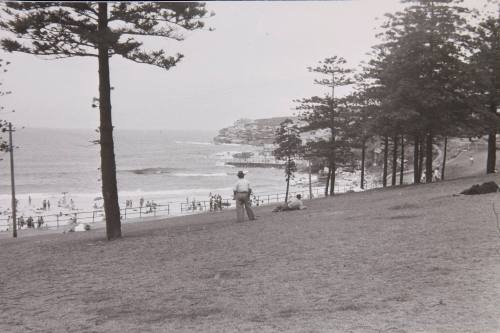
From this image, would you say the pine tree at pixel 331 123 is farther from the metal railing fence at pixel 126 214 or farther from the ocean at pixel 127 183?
the ocean at pixel 127 183

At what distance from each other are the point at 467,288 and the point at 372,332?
1825mm

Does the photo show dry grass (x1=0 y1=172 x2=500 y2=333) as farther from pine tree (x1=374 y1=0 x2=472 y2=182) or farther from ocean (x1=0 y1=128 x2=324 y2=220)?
ocean (x1=0 y1=128 x2=324 y2=220)

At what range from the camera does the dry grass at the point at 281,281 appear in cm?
565

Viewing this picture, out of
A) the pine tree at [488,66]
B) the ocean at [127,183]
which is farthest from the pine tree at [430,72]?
the ocean at [127,183]

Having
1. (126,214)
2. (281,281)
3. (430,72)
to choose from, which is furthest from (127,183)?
(281,281)

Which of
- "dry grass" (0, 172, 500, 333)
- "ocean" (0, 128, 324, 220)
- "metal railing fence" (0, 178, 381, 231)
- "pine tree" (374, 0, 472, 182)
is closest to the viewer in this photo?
"dry grass" (0, 172, 500, 333)

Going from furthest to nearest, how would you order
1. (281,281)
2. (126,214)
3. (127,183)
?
1. (127,183)
2. (126,214)
3. (281,281)

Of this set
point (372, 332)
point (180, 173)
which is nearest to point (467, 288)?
point (372, 332)

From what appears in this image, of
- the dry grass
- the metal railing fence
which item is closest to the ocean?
the metal railing fence

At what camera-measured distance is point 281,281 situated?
7547 mm

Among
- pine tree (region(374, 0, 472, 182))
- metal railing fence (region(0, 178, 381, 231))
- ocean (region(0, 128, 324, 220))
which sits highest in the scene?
pine tree (region(374, 0, 472, 182))

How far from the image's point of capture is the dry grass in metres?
5.65

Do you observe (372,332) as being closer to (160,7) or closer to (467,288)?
(467,288)

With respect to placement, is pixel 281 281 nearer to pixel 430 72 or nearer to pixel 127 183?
pixel 430 72
